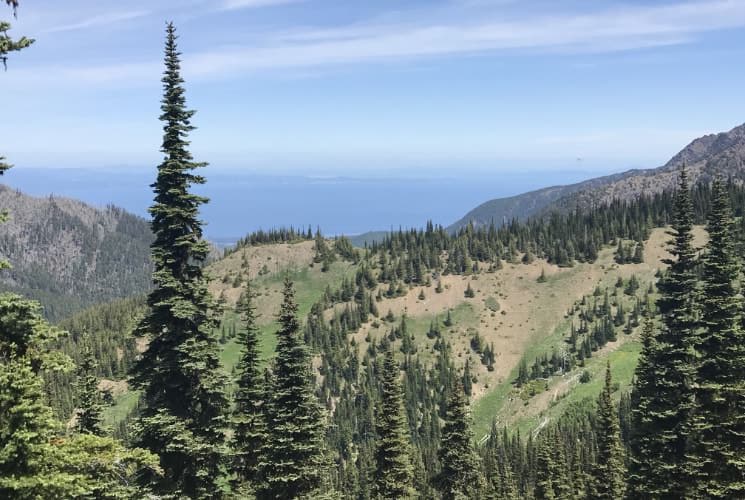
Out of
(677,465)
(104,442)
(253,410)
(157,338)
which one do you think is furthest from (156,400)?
(677,465)

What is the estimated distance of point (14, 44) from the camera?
1406 centimetres

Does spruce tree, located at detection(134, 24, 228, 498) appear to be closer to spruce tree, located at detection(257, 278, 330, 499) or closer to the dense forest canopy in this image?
the dense forest canopy

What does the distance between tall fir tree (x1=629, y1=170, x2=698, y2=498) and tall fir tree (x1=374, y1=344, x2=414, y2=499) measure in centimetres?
1422

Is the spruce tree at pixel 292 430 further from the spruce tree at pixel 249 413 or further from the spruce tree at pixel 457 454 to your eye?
the spruce tree at pixel 457 454

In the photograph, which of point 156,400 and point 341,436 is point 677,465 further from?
point 341,436

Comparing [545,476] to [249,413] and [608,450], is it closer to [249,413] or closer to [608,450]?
[608,450]

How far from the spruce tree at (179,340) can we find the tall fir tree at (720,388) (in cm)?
2273

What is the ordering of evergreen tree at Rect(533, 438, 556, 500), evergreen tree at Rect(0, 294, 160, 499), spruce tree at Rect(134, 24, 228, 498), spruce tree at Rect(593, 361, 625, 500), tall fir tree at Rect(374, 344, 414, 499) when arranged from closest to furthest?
evergreen tree at Rect(0, 294, 160, 499)
spruce tree at Rect(134, 24, 228, 498)
tall fir tree at Rect(374, 344, 414, 499)
spruce tree at Rect(593, 361, 625, 500)
evergreen tree at Rect(533, 438, 556, 500)

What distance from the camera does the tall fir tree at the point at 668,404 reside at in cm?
3081

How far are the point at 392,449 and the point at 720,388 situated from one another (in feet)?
68.1

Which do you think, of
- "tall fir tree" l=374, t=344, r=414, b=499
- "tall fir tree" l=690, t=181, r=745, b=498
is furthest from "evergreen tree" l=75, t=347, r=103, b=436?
"tall fir tree" l=690, t=181, r=745, b=498

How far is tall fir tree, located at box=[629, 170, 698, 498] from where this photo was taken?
30.8 m

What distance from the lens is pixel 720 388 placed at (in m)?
28.2

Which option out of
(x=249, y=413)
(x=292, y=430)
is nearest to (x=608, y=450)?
(x=249, y=413)
